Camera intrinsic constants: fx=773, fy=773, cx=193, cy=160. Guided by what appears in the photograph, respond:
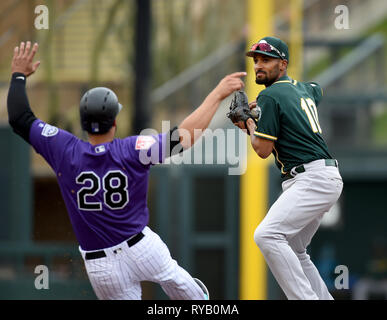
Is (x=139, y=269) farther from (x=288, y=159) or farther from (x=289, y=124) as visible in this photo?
(x=289, y=124)

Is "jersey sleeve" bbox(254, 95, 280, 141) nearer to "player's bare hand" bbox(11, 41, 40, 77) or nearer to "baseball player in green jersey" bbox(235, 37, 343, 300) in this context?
"baseball player in green jersey" bbox(235, 37, 343, 300)

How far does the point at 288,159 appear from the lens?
4199mm

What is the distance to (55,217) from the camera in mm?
8602

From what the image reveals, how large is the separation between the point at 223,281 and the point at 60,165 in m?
5.98

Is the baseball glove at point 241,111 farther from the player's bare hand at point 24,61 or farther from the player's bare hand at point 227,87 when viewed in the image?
the player's bare hand at point 24,61

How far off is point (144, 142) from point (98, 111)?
0.95ft

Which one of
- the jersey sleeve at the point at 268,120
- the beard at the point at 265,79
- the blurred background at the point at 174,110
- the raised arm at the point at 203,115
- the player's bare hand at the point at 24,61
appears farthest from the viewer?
the blurred background at the point at 174,110

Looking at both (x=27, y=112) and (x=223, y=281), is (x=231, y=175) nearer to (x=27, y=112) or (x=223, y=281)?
(x=223, y=281)

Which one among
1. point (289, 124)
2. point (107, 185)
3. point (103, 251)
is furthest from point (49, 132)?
point (289, 124)

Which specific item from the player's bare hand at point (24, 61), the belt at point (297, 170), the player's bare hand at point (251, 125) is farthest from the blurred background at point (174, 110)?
the player's bare hand at point (251, 125)

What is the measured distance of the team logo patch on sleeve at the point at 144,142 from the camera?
4008 millimetres

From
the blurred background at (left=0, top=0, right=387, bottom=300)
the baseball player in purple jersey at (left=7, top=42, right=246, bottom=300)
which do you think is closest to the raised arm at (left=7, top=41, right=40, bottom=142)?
the baseball player in purple jersey at (left=7, top=42, right=246, bottom=300)

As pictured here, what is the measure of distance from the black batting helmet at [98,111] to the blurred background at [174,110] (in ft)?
16.5

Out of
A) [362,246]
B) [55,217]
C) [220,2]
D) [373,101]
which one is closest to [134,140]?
[55,217]
